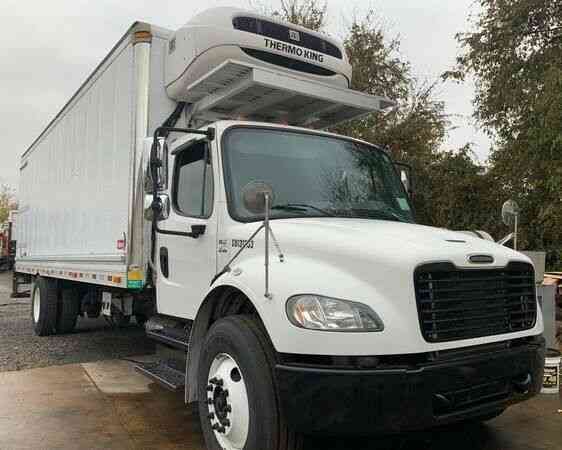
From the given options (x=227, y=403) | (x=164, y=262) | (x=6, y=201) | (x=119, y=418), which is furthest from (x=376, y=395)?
(x=6, y=201)

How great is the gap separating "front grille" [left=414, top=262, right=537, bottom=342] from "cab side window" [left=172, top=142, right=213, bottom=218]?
6.14ft

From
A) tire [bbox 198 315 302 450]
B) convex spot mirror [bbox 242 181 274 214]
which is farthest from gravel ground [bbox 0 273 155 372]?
convex spot mirror [bbox 242 181 274 214]

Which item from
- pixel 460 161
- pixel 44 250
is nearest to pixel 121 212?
pixel 44 250

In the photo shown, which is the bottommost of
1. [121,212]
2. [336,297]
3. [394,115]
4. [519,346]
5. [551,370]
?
[551,370]

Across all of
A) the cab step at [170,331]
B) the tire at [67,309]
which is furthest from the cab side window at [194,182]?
the tire at [67,309]

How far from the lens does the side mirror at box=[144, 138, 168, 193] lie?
14.9ft

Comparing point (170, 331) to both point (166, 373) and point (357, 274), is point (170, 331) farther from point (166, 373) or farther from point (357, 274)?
point (357, 274)

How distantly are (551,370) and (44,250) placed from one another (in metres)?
7.57

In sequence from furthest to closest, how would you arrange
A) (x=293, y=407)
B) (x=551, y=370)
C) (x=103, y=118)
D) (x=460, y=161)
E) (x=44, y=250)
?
(x=460, y=161) → (x=44, y=250) → (x=103, y=118) → (x=551, y=370) → (x=293, y=407)

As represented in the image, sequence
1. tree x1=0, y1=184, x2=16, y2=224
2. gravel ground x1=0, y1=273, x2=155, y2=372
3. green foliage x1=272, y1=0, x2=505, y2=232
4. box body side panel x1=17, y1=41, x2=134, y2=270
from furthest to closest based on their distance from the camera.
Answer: tree x1=0, y1=184, x2=16, y2=224 < green foliage x1=272, y1=0, x2=505, y2=232 < gravel ground x1=0, y1=273, x2=155, y2=372 < box body side panel x1=17, y1=41, x2=134, y2=270

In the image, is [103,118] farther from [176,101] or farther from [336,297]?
[336,297]

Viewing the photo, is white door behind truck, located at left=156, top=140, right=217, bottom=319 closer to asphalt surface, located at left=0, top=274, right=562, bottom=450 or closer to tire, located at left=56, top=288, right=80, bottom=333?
asphalt surface, located at left=0, top=274, right=562, bottom=450

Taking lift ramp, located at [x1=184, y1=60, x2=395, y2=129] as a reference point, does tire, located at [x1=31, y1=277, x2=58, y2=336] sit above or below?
below

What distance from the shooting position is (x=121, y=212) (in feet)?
19.2
